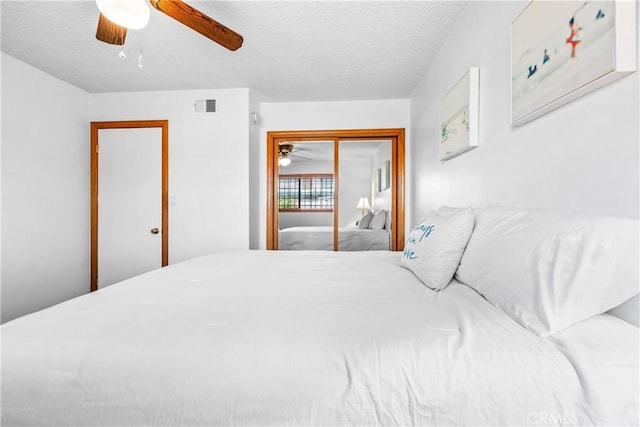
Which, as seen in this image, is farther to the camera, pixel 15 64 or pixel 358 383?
pixel 15 64

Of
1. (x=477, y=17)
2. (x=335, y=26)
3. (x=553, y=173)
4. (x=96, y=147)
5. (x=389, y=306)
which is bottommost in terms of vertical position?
(x=389, y=306)

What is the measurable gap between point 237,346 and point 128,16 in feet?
5.49

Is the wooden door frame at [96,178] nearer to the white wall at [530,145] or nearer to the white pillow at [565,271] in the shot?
the white wall at [530,145]

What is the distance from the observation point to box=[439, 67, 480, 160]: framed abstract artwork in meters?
1.75

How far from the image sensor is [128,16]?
1501 mm

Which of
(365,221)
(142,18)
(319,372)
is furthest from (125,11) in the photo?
(365,221)

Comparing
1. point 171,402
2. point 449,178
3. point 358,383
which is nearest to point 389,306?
point 358,383

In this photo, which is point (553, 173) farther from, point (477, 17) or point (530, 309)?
point (477, 17)

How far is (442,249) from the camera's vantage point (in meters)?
1.29

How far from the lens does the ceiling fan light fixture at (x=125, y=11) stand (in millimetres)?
1453

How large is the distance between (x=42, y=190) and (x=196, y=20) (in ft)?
8.23

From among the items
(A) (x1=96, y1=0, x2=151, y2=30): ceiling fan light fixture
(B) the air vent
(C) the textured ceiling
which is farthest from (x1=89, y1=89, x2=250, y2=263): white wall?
(A) (x1=96, y1=0, x2=151, y2=30): ceiling fan light fixture

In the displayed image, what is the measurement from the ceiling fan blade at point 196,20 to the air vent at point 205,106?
154cm

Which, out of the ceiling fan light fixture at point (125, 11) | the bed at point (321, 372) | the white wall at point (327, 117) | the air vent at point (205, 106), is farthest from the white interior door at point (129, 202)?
the bed at point (321, 372)
